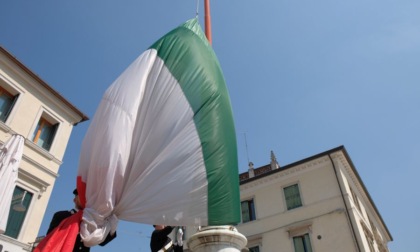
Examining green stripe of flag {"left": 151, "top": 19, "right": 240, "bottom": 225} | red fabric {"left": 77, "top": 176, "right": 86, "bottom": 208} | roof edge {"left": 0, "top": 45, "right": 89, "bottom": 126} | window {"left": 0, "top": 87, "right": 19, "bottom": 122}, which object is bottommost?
red fabric {"left": 77, "top": 176, "right": 86, "bottom": 208}

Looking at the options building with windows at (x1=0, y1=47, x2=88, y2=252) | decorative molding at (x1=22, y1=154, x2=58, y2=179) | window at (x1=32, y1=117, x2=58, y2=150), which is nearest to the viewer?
building with windows at (x1=0, y1=47, x2=88, y2=252)

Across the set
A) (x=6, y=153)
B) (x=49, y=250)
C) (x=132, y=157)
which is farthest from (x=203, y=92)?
(x=6, y=153)

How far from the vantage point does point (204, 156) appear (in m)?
A: 3.25

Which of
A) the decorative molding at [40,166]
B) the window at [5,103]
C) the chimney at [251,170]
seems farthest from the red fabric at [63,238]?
the chimney at [251,170]

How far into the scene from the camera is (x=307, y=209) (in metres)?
21.5

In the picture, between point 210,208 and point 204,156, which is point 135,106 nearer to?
point 204,156

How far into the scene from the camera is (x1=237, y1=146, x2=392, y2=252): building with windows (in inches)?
783

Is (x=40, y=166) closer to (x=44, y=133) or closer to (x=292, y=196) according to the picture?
(x=44, y=133)

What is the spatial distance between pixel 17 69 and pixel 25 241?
790 cm

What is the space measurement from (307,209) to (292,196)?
5.01ft

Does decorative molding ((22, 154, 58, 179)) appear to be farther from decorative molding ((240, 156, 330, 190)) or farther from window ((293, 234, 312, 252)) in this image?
window ((293, 234, 312, 252))

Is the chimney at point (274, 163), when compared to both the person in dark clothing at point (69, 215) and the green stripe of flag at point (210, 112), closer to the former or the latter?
the green stripe of flag at point (210, 112)

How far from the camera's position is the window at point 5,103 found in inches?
566

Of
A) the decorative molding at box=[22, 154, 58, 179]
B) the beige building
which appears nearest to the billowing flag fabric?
the decorative molding at box=[22, 154, 58, 179]
